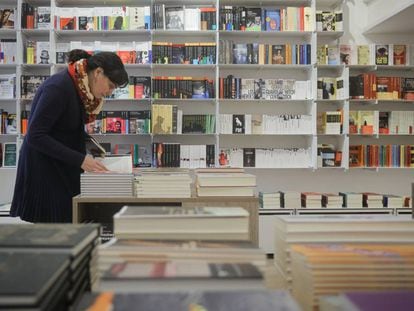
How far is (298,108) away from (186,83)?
136cm

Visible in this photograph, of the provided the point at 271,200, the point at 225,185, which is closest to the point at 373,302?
the point at 225,185

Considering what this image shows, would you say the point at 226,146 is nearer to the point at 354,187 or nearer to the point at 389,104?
the point at 354,187

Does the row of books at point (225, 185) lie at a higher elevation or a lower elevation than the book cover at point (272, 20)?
lower

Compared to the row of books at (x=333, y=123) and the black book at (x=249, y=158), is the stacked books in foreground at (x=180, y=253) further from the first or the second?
the row of books at (x=333, y=123)

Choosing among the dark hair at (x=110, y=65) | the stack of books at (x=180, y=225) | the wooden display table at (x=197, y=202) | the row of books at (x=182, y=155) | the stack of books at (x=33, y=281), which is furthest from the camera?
the row of books at (x=182, y=155)

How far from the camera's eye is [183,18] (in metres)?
4.73

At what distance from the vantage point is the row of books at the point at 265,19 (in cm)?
477

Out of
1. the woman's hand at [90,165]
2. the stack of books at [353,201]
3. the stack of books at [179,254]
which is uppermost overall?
the woman's hand at [90,165]

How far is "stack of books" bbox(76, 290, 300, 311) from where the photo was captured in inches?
23.1

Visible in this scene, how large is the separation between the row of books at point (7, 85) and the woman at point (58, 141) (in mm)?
2954

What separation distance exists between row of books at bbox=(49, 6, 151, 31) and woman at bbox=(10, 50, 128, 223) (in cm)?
272

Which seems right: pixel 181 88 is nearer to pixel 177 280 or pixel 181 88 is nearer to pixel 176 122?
pixel 176 122

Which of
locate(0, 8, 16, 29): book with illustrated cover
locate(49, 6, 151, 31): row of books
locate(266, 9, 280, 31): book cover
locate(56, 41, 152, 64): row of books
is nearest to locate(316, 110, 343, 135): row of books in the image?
locate(266, 9, 280, 31): book cover

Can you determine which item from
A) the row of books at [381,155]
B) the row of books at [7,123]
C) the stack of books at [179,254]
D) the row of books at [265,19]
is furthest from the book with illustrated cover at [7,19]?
the stack of books at [179,254]
